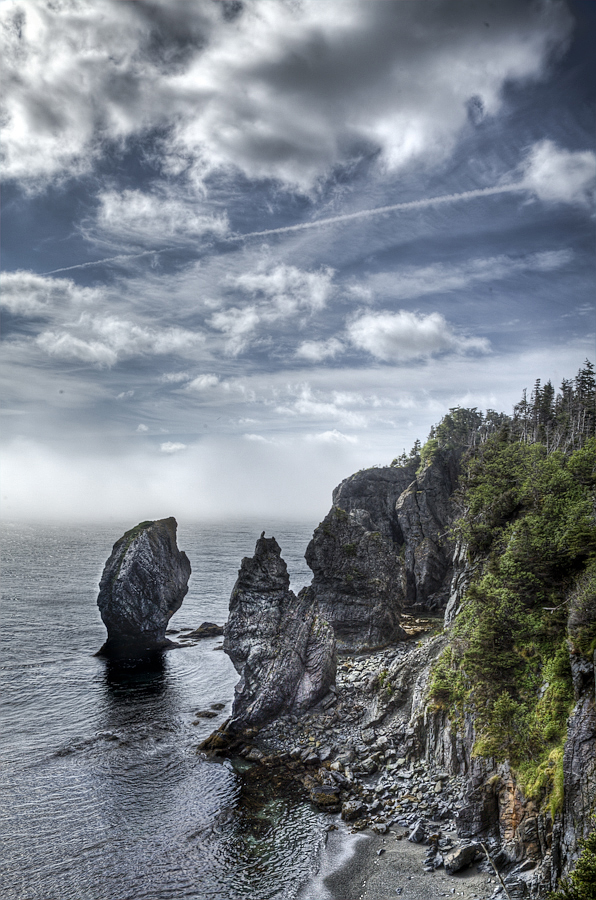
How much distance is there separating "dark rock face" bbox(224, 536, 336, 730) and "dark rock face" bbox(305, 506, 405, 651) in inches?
451

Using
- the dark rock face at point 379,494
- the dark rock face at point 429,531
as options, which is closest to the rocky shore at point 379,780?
the dark rock face at point 429,531

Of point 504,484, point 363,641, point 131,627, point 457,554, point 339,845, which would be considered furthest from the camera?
point 131,627

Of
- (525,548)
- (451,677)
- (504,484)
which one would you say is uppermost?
(504,484)

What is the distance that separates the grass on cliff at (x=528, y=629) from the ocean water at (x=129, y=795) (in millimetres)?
13672

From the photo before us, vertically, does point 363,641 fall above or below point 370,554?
below

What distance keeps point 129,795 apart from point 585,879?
31617 mm

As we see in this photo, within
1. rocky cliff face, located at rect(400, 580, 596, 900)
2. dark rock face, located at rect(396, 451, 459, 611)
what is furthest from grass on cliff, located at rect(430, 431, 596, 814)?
dark rock face, located at rect(396, 451, 459, 611)

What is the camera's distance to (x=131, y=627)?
6725cm

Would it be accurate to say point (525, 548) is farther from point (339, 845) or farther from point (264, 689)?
point (264, 689)

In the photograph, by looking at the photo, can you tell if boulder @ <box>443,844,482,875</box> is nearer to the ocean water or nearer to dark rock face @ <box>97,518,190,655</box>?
the ocean water

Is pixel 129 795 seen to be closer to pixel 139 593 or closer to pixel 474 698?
pixel 474 698

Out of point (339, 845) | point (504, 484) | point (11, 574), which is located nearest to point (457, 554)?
point (504, 484)

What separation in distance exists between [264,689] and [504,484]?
31.6 m

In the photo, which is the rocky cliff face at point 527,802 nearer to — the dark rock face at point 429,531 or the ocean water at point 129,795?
the ocean water at point 129,795
